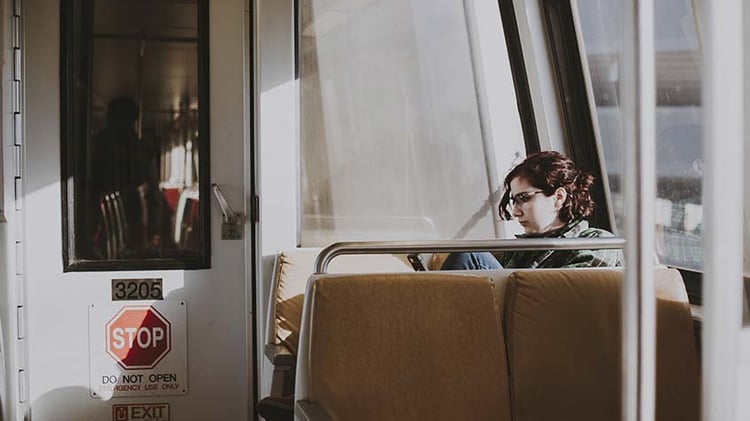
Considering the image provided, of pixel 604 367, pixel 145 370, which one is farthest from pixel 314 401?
pixel 145 370

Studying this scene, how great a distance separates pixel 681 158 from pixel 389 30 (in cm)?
294

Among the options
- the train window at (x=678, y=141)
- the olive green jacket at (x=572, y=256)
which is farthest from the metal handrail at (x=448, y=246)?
the train window at (x=678, y=141)

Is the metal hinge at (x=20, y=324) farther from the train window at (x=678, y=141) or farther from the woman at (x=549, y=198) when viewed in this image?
the train window at (x=678, y=141)

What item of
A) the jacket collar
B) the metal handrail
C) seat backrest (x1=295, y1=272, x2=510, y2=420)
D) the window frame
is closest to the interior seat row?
seat backrest (x1=295, y1=272, x2=510, y2=420)

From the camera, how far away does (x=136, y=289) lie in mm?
3459

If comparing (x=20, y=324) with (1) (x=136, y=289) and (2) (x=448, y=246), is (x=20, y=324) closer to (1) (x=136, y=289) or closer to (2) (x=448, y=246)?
(1) (x=136, y=289)

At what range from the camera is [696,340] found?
824mm

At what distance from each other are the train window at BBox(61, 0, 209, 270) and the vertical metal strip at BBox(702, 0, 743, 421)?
9.66ft

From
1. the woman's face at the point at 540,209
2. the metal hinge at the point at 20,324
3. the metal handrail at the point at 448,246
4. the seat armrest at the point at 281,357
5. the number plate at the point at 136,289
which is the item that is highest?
the woman's face at the point at 540,209

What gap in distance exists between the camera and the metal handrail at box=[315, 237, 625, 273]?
2.27 metres

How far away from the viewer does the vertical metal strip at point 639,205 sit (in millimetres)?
768

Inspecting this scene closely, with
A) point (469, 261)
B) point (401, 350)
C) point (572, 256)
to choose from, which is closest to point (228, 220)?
point (469, 261)

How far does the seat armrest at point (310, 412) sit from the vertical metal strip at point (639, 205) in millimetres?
1118

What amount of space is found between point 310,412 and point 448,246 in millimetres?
702
